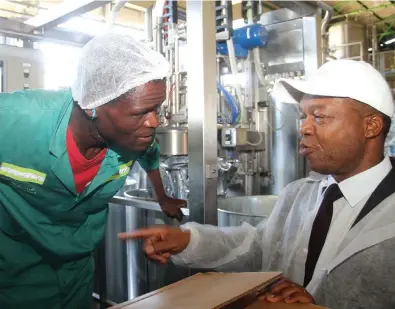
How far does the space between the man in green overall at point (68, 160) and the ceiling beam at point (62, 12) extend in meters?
0.96

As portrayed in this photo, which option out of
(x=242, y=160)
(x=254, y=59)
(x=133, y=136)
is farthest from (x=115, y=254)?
(x=254, y=59)

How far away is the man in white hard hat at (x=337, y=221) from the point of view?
0.88 m

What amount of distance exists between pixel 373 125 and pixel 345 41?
3745 mm

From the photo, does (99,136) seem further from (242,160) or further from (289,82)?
(242,160)

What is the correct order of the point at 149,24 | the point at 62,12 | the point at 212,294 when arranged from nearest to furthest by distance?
the point at 212,294 < the point at 62,12 < the point at 149,24

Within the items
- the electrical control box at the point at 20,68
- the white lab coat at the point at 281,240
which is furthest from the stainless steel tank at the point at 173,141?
the electrical control box at the point at 20,68

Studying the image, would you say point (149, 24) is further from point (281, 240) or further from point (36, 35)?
point (281, 240)

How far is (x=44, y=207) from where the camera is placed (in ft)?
3.81

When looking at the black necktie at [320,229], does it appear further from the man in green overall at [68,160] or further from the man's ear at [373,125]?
the man in green overall at [68,160]

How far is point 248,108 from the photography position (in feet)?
7.98

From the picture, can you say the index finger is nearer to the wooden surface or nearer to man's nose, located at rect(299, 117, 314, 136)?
the wooden surface

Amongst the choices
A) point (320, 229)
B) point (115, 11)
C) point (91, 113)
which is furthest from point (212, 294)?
point (115, 11)

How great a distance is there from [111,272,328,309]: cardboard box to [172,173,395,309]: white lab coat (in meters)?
0.24

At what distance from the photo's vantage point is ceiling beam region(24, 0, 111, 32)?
6.51 ft
